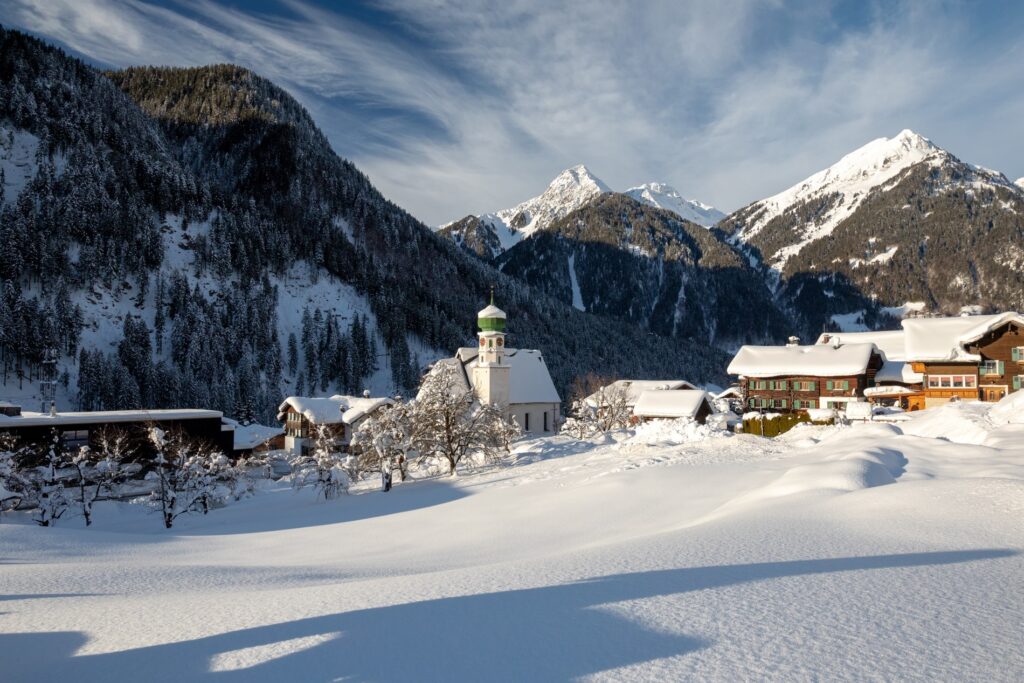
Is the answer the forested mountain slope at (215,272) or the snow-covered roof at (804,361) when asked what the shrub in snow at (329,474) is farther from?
the forested mountain slope at (215,272)

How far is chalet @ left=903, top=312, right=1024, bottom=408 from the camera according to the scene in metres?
46.5

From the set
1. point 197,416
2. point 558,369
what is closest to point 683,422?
point 197,416

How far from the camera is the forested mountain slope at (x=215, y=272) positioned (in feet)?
310

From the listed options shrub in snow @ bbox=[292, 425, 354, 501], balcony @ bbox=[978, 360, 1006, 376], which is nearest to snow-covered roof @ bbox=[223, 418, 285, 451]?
shrub in snow @ bbox=[292, 425, 354, 501]

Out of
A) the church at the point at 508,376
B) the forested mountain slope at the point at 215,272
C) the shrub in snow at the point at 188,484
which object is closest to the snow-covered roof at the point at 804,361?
the church at the point at 508,376

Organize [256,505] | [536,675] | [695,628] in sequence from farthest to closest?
[256,505] → [695,628] → [536,675]

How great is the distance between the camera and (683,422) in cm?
4288

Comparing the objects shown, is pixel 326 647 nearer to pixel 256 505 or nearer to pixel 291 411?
pixel 256 505

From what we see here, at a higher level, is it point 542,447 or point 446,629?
point 446,629

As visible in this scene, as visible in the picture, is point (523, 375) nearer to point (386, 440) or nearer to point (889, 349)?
point (386, 440)

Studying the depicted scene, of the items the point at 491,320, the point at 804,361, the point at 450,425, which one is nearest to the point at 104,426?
the point at 450,425

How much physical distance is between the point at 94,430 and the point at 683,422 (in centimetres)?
4744

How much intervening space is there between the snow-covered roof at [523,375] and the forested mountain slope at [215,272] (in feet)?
140

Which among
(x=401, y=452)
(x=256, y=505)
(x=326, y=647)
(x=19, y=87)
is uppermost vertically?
(x=19, y=87)
